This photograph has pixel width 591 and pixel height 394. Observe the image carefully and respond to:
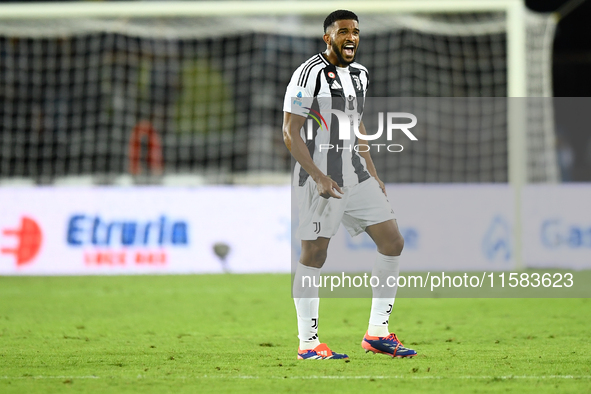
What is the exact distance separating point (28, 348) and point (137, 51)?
841 centimetres

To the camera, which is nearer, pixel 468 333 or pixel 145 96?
pixel 468 333

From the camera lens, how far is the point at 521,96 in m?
10.2

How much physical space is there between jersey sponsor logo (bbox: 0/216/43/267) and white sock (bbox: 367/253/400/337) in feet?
22.8

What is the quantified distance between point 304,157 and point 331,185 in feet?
0.69

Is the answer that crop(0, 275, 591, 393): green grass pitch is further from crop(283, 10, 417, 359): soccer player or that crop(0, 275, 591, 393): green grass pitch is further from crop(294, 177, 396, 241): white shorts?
crop(294, 177, 396, 241): white shorts

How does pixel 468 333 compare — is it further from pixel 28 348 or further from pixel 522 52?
pixel 522 52

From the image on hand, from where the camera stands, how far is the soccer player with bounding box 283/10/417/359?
434 cm

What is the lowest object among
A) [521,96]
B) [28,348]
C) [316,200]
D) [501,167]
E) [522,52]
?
[28,348]

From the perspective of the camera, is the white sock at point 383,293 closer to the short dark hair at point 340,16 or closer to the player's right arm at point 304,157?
the player's right arm at point 304,157

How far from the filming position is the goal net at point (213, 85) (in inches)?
471

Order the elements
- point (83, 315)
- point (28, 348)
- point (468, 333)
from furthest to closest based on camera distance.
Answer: point (83, 315) < point (468, 333) < point (28, 348)

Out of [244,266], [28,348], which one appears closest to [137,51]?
[244,266]

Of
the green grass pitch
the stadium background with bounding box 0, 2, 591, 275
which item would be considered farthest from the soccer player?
the stadium background with bounding box 0, 2, 591, 275

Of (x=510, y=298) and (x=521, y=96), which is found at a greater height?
(x=521, y=96)
